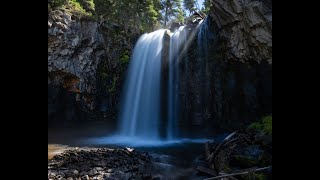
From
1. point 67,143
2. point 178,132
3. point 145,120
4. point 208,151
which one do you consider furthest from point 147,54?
point 208,151

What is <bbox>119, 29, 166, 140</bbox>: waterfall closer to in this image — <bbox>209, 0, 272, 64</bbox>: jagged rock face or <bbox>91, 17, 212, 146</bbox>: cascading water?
<bbox>91, 17, 212, 146</bbox>: cascading water

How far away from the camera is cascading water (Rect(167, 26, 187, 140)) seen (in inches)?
780

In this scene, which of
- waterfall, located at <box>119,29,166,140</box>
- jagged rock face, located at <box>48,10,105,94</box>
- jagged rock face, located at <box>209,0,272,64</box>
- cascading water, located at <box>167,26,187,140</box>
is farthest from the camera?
waterfall, located at <box>119,29,166,140</box>

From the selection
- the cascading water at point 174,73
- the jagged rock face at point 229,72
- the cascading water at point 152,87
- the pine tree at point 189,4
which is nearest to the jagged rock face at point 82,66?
the cascading water at point 152,87

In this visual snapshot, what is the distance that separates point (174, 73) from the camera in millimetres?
20219

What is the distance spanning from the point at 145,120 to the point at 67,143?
20.9ft

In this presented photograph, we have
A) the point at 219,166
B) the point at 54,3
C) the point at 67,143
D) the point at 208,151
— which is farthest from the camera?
the point at 54,3

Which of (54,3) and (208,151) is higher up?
(54,3)

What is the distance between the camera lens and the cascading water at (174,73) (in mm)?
19812

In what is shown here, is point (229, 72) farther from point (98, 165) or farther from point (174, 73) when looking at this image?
point (98, 165)

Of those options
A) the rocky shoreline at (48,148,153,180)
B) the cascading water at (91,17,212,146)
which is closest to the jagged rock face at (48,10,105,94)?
the cascading water at (91,17,212,146)

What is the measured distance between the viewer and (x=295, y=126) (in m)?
1.26

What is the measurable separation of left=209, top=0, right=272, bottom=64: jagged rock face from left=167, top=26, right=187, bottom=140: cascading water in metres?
2.86
